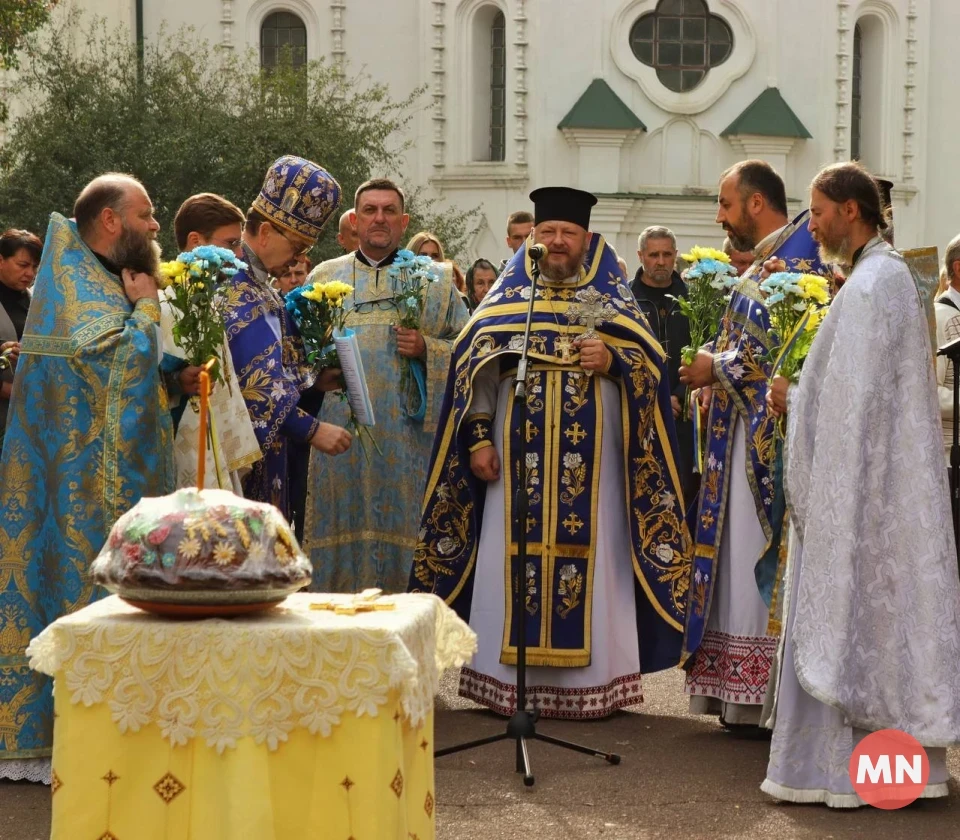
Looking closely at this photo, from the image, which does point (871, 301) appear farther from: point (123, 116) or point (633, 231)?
point (633, 231)

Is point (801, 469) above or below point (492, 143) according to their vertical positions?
below

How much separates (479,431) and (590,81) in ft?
65.2

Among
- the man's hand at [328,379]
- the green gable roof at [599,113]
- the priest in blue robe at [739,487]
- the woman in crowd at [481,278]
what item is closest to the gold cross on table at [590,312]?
the priest in blue robe at [739,487]

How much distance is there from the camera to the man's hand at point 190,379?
20.6 ft

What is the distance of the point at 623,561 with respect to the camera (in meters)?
7.78

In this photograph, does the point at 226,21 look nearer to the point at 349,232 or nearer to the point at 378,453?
the point at 349,232

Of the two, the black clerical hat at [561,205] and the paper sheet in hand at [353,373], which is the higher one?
the black clerical hat at [561,205]

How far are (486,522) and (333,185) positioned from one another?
1637mm

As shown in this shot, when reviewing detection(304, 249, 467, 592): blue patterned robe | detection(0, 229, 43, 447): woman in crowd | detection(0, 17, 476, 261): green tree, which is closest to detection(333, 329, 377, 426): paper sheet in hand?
detection(304, 249, 467, 592): blue patterned robe

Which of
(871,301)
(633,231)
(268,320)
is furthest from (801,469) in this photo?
(633,231)

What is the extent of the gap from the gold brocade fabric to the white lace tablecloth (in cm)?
4

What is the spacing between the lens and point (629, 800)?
245 inches

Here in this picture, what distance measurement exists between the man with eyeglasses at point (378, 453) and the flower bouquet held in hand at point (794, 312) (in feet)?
8.27

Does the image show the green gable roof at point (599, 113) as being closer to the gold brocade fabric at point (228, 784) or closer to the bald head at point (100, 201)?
the bald head at point (100, 201)
